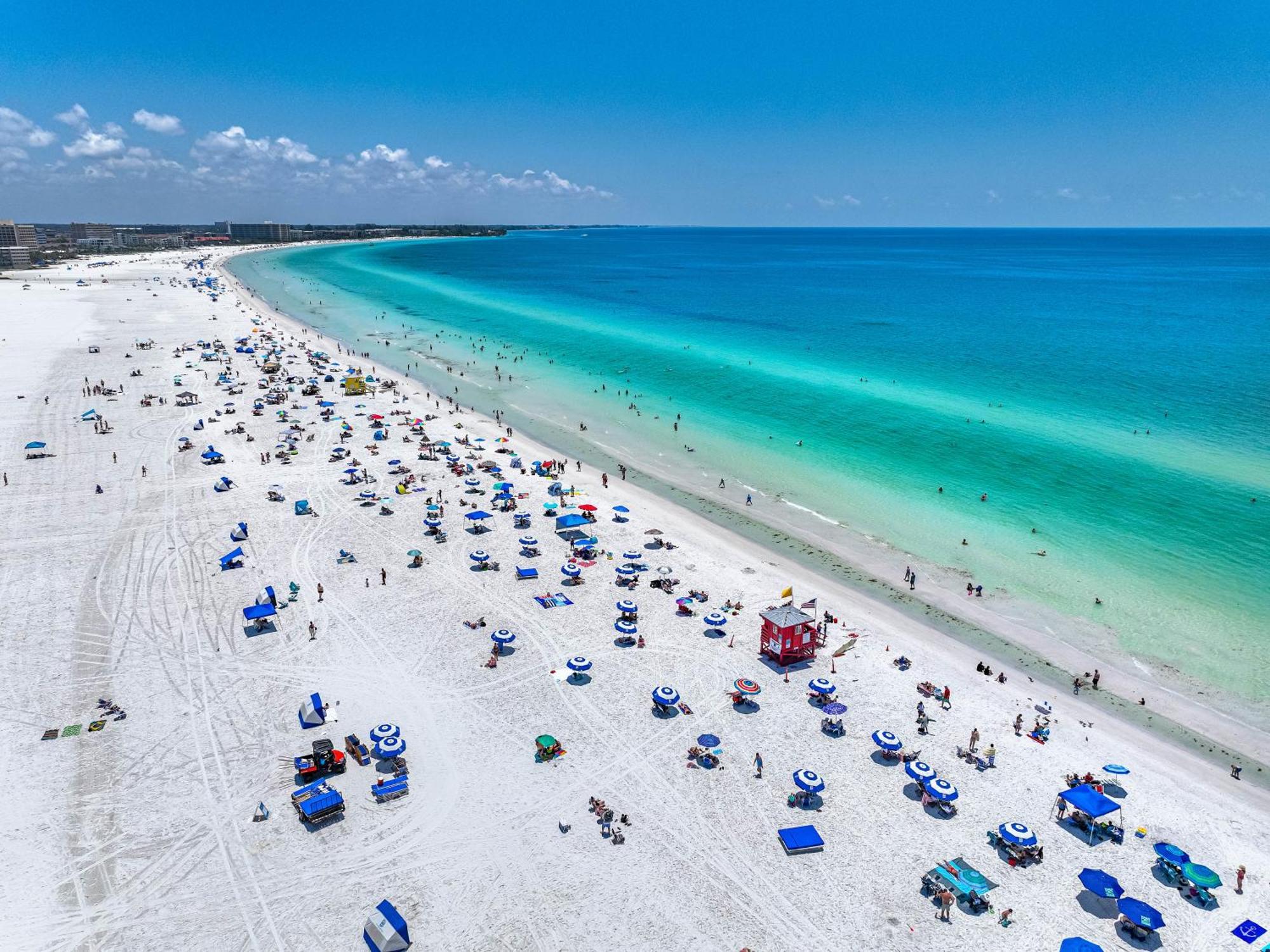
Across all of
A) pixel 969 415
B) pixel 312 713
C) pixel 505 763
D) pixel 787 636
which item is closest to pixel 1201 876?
pixel 787 636

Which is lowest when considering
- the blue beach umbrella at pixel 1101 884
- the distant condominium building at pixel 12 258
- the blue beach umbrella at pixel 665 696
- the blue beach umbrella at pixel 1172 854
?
the blue beach umbrella at pixel 1172 854

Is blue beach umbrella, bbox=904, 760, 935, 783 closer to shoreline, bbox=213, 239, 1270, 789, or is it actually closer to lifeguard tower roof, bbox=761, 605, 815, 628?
lifeguard tower roof, bbox=761, 605, 815, 628

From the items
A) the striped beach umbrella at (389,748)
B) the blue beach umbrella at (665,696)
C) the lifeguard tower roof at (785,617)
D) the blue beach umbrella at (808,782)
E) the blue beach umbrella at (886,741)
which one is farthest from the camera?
the lifeguard tower roof at (785,617)

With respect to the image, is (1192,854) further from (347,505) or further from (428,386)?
(428,386)

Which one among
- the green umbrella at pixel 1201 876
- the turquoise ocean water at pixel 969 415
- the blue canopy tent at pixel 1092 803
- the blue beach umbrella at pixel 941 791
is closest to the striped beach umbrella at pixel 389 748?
the blue beach umbrella at pixel 941 791

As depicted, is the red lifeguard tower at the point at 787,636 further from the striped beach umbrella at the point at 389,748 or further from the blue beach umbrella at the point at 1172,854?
the striped beach umbrella at the point at 389,748

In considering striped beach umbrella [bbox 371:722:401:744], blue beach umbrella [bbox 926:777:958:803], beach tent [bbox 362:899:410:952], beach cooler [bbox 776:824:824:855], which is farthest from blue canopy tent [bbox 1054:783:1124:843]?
striped beach umbrella [bbox 371:722:401:744]
